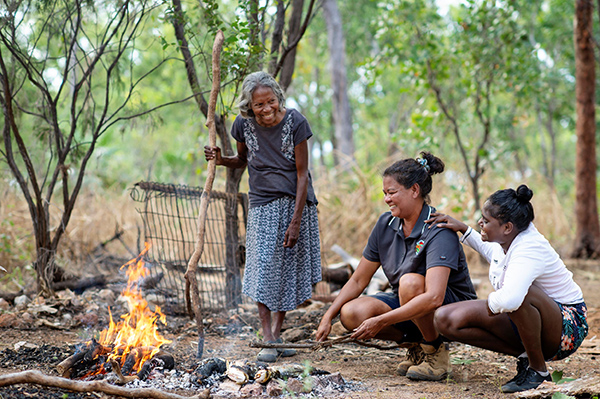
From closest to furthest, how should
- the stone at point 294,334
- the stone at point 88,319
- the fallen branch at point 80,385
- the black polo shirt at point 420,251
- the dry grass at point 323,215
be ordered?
the fallen branch at point 80,385, the black polo shirt at point 420,251, the stone at point 294,334, the stone at point 88,319, the dry grass at point 323,215

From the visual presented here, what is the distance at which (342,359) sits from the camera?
11.8 feet

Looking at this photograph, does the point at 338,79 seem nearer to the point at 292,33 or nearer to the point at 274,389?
the point at 292,33

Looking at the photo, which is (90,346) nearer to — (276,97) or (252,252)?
(252,252)

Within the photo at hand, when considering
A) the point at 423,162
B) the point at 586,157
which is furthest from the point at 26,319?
the point at 586,157

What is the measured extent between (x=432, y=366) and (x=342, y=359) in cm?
75

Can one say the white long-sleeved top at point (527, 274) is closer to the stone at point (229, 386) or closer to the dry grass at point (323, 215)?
the stone at point (229, 386)

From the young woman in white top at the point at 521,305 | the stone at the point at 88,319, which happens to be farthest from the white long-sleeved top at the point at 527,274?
the stone at the point at 88,319

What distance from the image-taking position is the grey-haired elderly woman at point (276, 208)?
11.3ft

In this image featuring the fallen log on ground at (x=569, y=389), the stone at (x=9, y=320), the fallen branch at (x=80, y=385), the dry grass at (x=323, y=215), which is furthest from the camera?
the dry grass at (x=323, y=215)

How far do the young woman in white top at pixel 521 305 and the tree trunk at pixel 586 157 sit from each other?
664 centimetres

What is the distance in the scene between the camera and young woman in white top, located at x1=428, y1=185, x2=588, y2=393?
8.46 feet

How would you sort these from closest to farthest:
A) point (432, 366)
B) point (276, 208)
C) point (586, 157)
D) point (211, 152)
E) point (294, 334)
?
point (432, 366) < point (211, 152) < point (276, 208) < point (294, 334) < point (586, 157)

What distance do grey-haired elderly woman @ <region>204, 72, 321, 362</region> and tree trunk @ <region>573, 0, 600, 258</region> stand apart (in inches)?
268

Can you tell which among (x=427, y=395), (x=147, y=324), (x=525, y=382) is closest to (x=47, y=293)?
(x=147, y=324)
